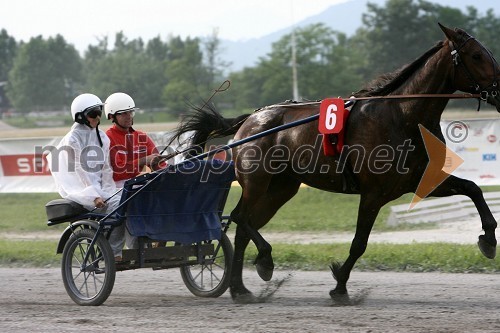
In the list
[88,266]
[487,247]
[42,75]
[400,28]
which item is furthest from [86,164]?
[42,75]

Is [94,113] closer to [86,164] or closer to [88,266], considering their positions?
[86,164]

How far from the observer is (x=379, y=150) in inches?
264

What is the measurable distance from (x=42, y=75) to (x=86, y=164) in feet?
164

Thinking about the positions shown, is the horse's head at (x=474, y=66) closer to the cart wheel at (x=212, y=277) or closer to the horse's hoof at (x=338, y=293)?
the horse's hoof at (x=338, y=293)

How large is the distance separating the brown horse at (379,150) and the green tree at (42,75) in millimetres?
46374

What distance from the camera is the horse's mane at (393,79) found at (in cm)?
689

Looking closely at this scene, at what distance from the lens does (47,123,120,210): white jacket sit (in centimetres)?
695

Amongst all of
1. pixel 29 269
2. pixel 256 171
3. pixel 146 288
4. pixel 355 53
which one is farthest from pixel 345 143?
pixel 355 53

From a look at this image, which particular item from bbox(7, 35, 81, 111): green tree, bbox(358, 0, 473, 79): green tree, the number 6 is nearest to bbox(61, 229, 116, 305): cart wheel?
the number 6

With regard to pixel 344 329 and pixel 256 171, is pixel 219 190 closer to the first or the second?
pixel 256 171

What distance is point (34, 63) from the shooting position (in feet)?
186

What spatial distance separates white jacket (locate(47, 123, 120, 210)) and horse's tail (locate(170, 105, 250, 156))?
1.36 meters

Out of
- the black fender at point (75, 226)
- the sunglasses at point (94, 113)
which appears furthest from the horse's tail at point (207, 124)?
the black fender at point (75, 226)

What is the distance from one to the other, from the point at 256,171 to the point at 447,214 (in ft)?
22.5
